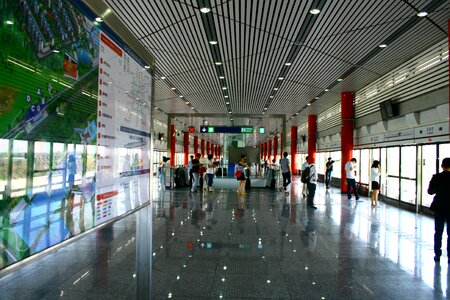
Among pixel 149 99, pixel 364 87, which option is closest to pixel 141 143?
pixel 149 99

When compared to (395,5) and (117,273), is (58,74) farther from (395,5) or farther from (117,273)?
(395,5)

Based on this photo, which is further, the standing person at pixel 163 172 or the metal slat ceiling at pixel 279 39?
the standing person at pixel 163 172

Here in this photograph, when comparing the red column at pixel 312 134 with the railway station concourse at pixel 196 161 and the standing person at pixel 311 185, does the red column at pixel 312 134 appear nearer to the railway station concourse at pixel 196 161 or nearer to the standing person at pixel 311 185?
the railway station concourse at pixel 196 161

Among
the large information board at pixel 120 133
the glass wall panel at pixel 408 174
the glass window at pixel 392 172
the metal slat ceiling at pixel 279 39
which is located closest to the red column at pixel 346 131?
the metal slat ceiling at pixel 279 39

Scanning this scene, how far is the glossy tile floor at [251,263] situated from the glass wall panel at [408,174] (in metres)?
3.04

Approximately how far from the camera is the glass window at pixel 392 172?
1410 centimetres

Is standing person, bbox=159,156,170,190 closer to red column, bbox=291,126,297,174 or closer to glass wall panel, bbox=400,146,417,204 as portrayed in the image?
glass wall panel, bbox=400,146,417,204

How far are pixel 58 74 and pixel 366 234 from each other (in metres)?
7.63

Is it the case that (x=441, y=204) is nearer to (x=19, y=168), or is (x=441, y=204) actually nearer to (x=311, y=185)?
(x=19, y=168)

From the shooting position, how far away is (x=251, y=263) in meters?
5.67

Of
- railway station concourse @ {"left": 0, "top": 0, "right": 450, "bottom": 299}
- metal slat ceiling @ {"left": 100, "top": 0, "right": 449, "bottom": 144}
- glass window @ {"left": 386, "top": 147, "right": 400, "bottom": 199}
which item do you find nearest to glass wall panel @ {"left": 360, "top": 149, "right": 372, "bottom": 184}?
railway station concourse @ {"left": 0, "top": 0, "right": 450, "bottom": 299}

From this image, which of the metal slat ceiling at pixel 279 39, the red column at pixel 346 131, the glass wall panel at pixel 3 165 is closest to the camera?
the glass wall panel at pixel 3 165

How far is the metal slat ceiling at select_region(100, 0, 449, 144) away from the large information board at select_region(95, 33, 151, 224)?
5.69 m

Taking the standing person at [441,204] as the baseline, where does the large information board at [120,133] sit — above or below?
above
